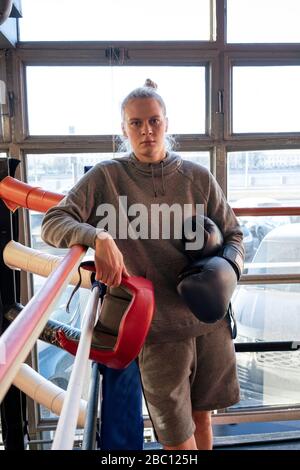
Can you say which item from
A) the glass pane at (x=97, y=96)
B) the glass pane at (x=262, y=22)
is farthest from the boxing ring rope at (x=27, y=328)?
the glass pane at (x=262, y=22)

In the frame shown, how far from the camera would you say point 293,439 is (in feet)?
7.22

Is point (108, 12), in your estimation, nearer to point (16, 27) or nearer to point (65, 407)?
point (16, 27)

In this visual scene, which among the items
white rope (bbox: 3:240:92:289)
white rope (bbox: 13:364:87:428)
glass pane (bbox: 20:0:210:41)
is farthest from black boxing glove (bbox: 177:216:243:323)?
glass pane (bbox: 20:0:210:41)

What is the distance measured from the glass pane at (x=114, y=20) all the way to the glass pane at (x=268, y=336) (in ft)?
6.05

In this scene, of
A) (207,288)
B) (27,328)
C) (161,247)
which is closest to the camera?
(27,328)

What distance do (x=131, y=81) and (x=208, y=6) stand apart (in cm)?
72

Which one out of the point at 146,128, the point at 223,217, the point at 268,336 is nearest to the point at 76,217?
the point at 146,128

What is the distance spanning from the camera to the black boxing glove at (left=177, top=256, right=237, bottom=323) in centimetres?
105

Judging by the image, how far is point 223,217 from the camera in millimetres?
1240

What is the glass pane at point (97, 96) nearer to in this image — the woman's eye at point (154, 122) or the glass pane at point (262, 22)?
the glass pane at point (262, 22)

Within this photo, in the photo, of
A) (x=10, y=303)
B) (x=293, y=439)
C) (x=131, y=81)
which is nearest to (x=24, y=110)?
(x=131, y=81)

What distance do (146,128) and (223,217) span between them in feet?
1.20

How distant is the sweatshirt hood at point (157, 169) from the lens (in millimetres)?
1164

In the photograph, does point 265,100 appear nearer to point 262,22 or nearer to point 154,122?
point 262,22
